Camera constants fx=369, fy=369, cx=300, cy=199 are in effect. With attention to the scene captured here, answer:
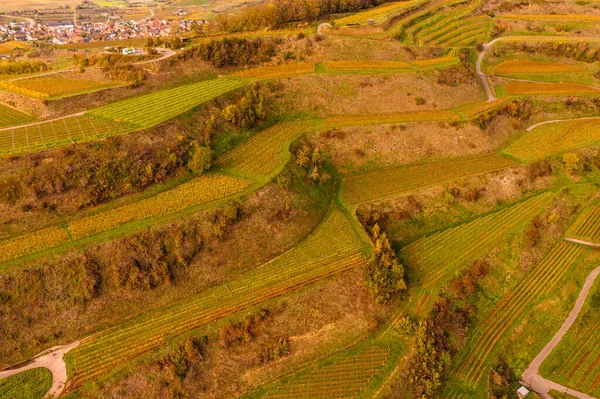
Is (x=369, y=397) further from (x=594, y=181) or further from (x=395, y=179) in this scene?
(x=594, y=181)

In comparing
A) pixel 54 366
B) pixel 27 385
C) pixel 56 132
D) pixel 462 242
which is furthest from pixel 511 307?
pixel 56 132

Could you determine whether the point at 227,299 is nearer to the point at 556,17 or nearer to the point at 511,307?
the point at 511,307

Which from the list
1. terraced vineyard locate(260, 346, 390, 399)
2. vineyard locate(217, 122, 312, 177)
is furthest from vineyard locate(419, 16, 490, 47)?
terraced vineyard locate(260, 346, 390, 399)

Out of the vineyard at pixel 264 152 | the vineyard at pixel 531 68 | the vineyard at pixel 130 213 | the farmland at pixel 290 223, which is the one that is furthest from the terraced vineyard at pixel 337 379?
the vineyard at pixel 531 68

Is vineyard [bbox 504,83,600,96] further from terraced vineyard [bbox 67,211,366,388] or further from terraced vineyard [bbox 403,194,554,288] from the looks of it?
terraced vineyard [bbox 67,211,366,388]

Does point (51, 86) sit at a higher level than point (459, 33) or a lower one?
lower

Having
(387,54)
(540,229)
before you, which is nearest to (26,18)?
(387,54)
